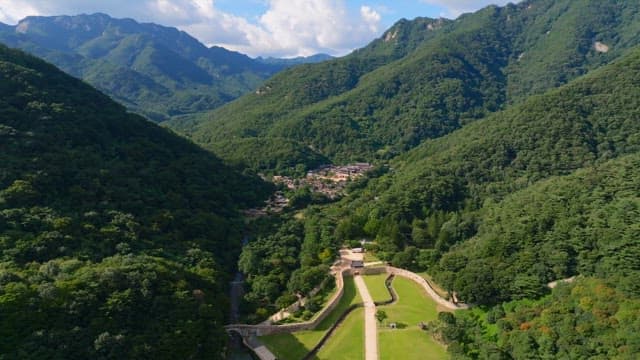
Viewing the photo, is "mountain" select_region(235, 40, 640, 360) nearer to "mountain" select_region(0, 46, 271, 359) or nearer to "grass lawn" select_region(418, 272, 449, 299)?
"grass lawn" select_region(418, 272, 449, 299)

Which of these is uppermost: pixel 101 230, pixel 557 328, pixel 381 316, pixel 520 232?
pixel 520 232

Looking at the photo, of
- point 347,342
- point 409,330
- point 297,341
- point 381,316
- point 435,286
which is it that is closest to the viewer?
point 297,341

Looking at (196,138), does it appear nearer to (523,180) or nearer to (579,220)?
(523,180)

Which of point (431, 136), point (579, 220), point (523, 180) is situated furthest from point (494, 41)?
point (579, 220)

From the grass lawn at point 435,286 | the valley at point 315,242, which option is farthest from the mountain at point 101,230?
the grass lawn at point 435,286

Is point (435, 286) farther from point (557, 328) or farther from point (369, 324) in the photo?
point (557, 328)

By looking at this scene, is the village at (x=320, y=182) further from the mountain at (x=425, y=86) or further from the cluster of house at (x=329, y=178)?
the mountain at (x=425, y=86)

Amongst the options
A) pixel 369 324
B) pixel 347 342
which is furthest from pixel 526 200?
pixel 347 342
